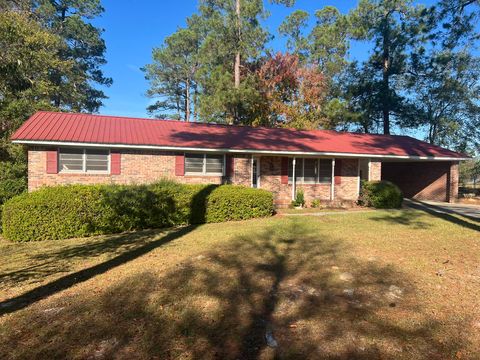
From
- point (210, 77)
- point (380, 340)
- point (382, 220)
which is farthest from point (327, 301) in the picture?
point (210, 77)

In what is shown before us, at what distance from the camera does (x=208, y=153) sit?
49.1 ft

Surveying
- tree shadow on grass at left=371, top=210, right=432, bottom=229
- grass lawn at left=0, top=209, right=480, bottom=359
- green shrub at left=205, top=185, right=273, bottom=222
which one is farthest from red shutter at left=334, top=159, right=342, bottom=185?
grass lawn at left=0, top=209, right=480, bottom=359

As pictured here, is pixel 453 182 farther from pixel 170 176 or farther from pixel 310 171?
pixel 170 176

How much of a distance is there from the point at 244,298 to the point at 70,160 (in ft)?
37.0

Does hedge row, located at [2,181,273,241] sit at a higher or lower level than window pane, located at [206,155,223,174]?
lower

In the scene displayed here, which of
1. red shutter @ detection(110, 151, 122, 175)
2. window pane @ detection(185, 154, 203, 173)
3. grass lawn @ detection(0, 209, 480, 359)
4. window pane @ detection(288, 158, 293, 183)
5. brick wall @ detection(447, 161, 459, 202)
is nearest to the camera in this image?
grass lawn @ detection(0, 209, 480, 359)

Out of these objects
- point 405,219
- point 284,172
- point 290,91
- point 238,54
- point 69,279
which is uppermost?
point 238,54

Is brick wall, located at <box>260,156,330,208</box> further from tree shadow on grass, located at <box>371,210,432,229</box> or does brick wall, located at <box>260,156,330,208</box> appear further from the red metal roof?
tree shadow on grass, located at <box>371,210,432,229</box>

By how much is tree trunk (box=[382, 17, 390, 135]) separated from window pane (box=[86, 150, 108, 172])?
85.1 feet

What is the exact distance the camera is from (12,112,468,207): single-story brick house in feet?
42.7

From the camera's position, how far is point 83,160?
1329cm

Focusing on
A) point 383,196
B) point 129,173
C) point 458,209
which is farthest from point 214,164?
point 458,209

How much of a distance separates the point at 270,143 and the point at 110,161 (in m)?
7.61

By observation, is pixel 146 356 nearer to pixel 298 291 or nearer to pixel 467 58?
pixel 298 291
